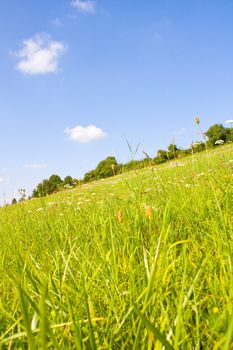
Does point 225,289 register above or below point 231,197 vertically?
below

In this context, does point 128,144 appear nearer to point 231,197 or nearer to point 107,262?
point 231,197

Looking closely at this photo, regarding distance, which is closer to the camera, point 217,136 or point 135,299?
point 135,299

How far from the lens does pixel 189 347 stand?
1010mm

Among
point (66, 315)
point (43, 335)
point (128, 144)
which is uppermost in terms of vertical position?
point (128, 144)

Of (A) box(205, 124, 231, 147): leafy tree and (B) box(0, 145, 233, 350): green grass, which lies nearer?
(B) box(0, 145, 233, 350): green grass

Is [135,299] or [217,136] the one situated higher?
[217,136]

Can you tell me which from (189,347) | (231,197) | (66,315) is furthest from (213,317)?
(231,197)

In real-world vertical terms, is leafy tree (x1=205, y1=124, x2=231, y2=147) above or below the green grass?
above

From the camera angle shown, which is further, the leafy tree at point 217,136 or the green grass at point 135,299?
the leafy tree at point 217,136

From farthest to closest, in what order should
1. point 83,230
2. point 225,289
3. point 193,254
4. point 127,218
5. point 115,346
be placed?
point 83,230 → point 127,218 → point 193,254 → point 225,289 → point 115,346

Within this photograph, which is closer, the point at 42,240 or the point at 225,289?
the point at 225,289

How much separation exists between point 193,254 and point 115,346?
2.36 ft

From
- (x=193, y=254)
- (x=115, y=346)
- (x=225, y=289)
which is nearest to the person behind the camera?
(x=115, y=346)

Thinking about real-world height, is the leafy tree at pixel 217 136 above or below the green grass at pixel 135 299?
above
